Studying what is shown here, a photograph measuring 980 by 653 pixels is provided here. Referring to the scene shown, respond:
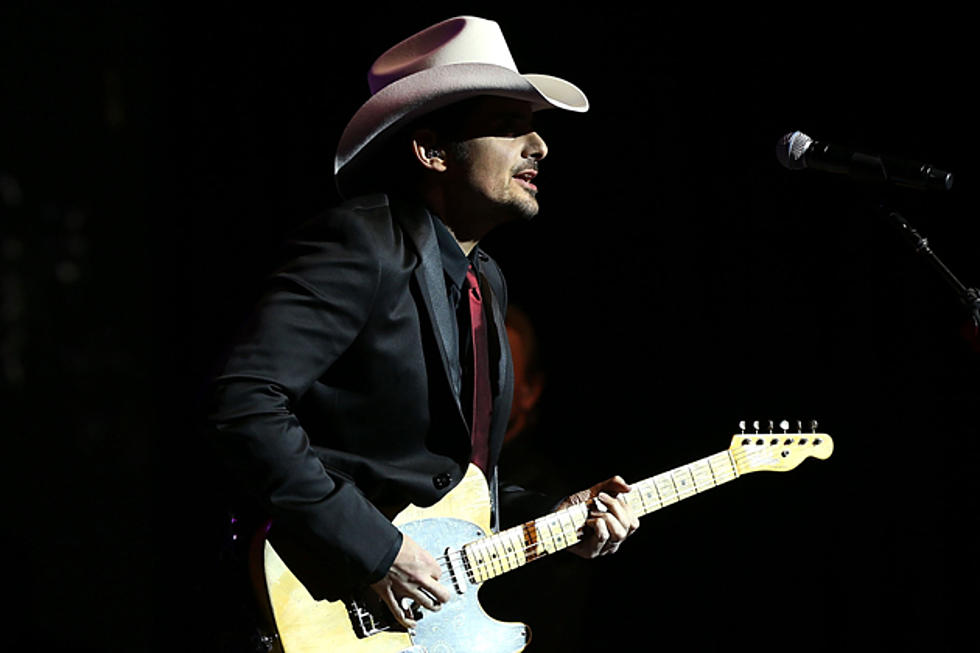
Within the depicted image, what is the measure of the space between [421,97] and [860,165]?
1.06 m

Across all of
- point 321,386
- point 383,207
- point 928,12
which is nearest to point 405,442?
point 321,386

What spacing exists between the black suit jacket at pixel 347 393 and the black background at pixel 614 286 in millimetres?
854

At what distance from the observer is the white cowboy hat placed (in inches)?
88.2

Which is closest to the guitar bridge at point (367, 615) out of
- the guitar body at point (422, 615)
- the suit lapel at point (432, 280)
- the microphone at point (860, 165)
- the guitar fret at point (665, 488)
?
the guitar body at point (422, 615)

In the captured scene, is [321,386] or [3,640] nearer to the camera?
[321,386]

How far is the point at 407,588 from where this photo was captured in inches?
78.7

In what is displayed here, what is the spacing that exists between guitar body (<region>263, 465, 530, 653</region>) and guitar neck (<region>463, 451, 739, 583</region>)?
1.7 inches

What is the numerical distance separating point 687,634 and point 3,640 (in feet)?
7.11

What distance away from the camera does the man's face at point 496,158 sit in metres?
2.30

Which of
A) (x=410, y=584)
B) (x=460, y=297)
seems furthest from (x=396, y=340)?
(x=410, y=584)

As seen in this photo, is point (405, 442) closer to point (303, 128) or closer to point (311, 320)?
point (311, 320)

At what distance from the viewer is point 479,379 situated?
2391mm

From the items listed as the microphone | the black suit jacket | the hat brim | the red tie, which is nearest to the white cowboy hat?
the hat brim

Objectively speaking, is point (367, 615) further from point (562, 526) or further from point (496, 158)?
point (496, 158)
